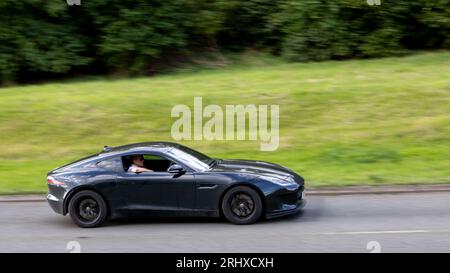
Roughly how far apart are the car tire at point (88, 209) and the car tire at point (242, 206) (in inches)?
77.5

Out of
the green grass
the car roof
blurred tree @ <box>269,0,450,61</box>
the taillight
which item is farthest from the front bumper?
blurred tree @ <box>269,0,450,61</box>

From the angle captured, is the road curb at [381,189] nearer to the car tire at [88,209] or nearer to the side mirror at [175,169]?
the side mirror at [175,169]

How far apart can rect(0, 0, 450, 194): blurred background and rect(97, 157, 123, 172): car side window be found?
10.3 ft

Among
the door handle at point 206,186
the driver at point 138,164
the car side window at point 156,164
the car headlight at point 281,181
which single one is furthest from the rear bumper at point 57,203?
the car headlight at point 281,181

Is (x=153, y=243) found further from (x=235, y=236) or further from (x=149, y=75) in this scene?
(x=149, y=75)

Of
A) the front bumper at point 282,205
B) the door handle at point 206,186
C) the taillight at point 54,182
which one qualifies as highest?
the taillight at point 54,182

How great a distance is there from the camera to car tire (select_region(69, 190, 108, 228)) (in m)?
11.1

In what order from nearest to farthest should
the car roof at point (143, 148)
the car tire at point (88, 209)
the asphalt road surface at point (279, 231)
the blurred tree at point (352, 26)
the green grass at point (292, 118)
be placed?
the asphalt road surface at point (279, 231) < the car tire at point (88, 209) < the car roof at point (143, 148) < the green grass at point (292, 118) < the blurred tree at point (352, 26)

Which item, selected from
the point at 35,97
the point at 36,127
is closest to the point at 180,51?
the point at 35,97

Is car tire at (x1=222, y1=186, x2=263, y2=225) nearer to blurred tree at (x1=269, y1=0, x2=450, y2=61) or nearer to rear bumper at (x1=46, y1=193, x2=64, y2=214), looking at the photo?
rear bumper at (x1=46, y1=193, x2=64, y2=214)

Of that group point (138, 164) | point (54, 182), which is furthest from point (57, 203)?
point (138, 164)

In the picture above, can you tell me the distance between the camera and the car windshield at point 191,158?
11.2 meters

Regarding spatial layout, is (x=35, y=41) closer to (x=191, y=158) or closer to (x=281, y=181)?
(x=191, y=158)

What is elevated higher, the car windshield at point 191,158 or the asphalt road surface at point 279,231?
the car windshield at point 191,158
